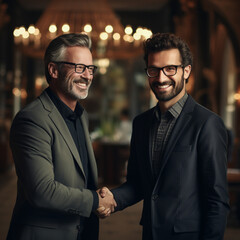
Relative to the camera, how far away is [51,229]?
2387 mm

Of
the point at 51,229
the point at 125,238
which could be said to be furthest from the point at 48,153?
the point at 125,238

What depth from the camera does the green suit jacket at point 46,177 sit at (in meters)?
2.28

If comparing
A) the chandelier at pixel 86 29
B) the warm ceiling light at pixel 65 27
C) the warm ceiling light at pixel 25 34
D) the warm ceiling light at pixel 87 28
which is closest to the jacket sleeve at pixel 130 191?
the chandelier at pixel 86 29

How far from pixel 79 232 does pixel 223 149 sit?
914 millimetres

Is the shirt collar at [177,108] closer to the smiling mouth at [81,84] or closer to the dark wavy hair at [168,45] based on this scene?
the dark wavy hair at [168,45]

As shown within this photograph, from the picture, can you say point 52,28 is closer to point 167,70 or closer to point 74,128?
point 74,128

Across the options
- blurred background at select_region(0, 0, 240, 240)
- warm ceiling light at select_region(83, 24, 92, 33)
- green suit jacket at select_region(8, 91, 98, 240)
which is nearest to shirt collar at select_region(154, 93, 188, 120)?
green suit jacket at select_region(8, 91, 98, 240)

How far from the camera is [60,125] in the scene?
244 centimetres

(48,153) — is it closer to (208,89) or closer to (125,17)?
(208,89)

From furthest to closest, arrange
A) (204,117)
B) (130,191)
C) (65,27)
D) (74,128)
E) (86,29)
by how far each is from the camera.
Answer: (86,29), (65,27), (130,191), (74,128), (204,117)

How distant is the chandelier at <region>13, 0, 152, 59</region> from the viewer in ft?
25.9

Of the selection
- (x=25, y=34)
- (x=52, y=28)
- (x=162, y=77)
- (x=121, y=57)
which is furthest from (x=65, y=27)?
(x=162, y=77)

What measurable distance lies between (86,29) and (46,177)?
22.9ft

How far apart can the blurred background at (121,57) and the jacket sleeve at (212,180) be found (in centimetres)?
350
